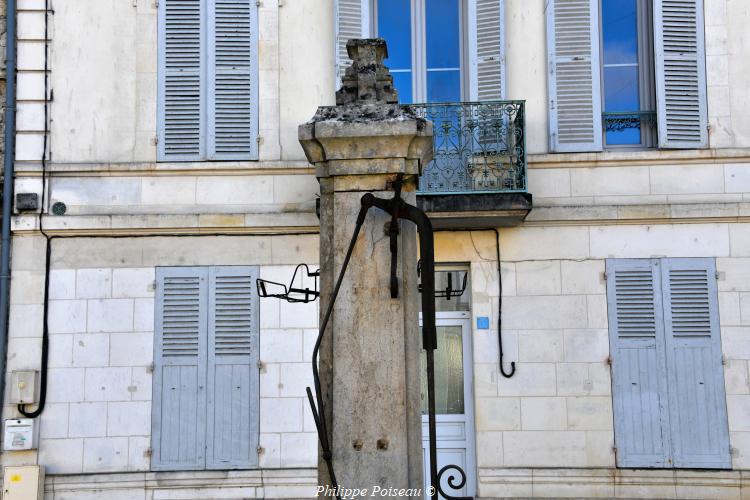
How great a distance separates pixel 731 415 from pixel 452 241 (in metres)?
3.07

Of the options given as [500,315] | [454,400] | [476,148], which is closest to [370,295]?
[500,315]

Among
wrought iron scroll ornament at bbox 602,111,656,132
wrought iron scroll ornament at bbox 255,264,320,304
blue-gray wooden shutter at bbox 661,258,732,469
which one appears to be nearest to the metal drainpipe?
wrought iron scroll ornament at bbox 255,264,320,304

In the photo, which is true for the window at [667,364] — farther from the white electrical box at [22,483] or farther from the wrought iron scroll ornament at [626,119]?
the white electrical box at [22,483]

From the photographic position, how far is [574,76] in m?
9.10

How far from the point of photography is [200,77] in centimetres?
927

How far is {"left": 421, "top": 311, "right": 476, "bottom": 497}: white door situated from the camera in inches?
347

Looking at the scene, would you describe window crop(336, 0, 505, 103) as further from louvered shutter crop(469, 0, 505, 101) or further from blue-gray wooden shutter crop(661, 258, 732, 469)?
blue-gray wooden shutter crop(661, 258, 732, 469)

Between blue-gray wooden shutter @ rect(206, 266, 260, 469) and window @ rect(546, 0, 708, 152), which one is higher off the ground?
window @ rect(546, 0, 708, 152)

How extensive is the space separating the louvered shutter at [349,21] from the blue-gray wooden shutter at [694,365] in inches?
148

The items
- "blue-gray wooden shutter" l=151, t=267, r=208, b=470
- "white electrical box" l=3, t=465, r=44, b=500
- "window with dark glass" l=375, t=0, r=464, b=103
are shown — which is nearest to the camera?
"white electrical box" l=3, t=465, r=44, b=500

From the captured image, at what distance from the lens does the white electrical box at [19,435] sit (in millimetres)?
8555

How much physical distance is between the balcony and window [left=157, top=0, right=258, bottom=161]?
1823 mm

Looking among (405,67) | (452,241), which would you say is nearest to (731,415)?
(452,241)

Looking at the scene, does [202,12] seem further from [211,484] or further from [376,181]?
[376,181]
